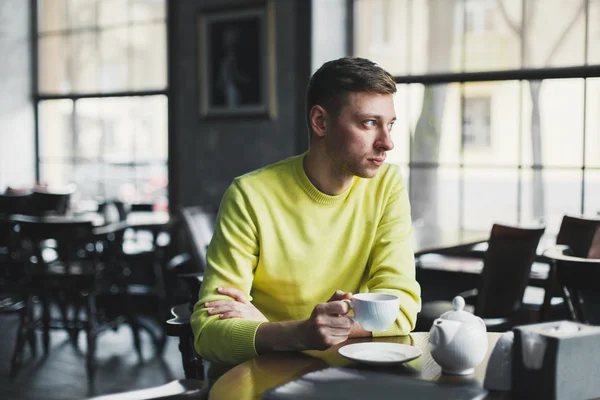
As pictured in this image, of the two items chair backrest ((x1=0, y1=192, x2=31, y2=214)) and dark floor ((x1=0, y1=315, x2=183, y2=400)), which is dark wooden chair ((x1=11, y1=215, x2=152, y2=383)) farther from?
chair backrest ((x1=0, y1=192, x2=31, y2=214))

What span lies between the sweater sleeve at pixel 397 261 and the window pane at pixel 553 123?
8.98 feet

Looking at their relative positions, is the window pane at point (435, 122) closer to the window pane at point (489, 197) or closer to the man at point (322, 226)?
the window pane at point (489, 197)

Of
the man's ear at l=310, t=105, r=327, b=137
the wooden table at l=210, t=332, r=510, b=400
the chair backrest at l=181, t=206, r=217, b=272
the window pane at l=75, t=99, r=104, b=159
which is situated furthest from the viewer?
the window pane at l=75, t=99, r=104, b=159

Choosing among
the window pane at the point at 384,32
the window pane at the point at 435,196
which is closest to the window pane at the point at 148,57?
the window pane at the point at 384,32

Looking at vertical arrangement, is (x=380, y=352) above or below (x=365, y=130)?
below

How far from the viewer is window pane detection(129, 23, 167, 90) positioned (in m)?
6.18

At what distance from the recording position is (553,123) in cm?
438

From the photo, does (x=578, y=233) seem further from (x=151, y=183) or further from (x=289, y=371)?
(x=151, y=183)

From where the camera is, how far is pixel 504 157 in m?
4.60

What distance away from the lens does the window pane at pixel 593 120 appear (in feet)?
13.9

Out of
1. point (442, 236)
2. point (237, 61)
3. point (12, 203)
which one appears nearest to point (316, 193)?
point (442, 236)

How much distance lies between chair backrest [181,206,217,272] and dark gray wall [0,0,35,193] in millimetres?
3527

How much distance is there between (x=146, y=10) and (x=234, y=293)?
5.06 metres

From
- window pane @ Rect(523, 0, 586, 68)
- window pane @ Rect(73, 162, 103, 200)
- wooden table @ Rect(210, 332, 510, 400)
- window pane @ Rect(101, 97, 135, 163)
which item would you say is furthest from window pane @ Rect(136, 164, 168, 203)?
wooden table @ Rect(210, 332, 510, 400)
